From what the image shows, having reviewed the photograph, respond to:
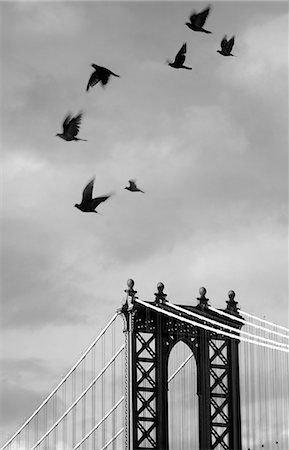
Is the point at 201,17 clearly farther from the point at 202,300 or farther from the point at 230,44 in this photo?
the point at 202,300

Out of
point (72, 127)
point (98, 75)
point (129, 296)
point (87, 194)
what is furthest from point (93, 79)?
point (129, 296)

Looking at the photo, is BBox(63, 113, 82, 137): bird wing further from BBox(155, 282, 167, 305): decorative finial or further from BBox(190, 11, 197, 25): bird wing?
BBox(155, 282, 167, 305): decorative finial

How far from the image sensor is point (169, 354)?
2472 inches

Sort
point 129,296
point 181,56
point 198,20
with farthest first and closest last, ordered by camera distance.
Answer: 1. point 129,296
2. point 181,56
3. point 198,20

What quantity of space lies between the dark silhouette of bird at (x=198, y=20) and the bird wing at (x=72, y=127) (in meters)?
3.77

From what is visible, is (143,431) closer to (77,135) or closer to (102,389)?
(102,389)

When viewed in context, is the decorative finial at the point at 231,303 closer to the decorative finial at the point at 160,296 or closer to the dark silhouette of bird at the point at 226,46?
the decorative finial at the point at 160,296

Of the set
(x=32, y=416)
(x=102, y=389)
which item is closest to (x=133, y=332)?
(x=102, y=389)

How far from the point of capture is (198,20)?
133 ft

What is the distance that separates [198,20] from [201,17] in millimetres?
344

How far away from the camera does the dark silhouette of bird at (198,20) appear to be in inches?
1581

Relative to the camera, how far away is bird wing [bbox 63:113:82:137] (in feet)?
134

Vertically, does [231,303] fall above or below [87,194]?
above

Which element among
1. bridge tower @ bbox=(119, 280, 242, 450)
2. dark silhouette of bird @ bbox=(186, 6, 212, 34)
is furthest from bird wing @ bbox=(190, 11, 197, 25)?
bridge tower @ bbox=(119, 280, 242, 450)
